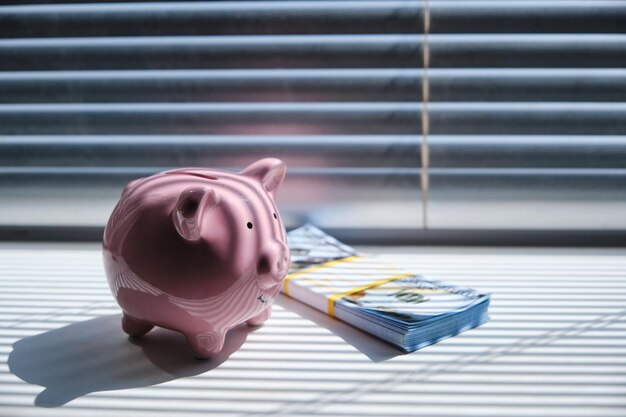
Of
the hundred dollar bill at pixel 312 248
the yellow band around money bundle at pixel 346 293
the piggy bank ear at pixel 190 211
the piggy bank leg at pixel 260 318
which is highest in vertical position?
the piggy bank ear at pixel 190 211

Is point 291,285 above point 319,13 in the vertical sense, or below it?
below

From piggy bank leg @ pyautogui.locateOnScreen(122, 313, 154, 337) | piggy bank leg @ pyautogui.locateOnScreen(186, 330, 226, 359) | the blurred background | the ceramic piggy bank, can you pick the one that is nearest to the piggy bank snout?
the ceramic piggy bank

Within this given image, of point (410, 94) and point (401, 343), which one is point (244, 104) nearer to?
point (410, 94)

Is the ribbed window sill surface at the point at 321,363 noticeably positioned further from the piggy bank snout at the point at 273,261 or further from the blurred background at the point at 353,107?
the blurred background at the point at 353,107

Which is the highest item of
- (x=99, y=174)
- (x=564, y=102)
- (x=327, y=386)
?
(x=564, y=102)

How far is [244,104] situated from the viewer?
1.45 m

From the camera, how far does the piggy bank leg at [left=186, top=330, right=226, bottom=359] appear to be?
886 mm

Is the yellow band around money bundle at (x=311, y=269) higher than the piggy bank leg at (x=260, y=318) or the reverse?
higher

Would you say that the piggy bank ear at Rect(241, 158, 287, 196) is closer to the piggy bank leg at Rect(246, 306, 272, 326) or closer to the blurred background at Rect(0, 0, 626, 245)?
the piggy bank leg at Rect(246, 306, 272, 326)

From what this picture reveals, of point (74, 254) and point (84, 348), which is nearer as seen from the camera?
point (84, 348)

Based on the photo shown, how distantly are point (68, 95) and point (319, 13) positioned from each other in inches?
23.9

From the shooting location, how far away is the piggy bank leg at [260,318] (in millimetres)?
1010

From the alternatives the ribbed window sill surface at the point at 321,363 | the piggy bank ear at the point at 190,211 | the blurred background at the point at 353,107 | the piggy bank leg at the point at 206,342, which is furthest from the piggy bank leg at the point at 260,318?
the blurred background at the point at 353,107

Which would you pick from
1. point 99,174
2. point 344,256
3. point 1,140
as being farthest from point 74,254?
point 344,256
